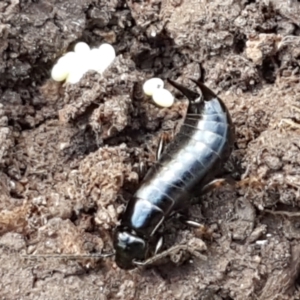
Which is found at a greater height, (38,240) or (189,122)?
(189,122)

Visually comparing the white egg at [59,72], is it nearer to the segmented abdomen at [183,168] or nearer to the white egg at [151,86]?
the white egg at [151,86]

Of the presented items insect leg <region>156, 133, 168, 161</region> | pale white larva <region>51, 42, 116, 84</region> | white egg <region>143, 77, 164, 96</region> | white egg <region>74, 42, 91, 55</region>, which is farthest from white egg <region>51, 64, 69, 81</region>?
insect leg <region>156, 133, 168, 161</region>

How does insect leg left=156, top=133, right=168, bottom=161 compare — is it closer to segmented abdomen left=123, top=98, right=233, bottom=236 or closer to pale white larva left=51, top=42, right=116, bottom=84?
segmented abdomen left=123, top=98, right=233, bottom=236

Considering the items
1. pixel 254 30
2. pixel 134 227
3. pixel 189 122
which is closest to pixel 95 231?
pixel 134 227

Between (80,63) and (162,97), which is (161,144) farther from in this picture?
(80,63)

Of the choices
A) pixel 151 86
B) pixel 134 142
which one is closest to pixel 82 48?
pixel 151 86

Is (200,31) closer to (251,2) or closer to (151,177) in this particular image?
(251,2)

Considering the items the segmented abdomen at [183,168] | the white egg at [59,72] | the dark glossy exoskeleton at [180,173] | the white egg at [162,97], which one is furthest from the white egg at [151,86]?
the white egg at [59,72]
